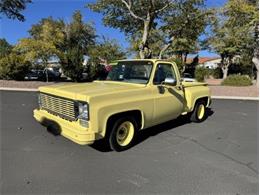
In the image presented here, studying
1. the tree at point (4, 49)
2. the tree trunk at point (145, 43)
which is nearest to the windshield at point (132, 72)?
the tree trunk at point (145, 43)

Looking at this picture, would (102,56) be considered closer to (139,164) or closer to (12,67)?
(12,67)

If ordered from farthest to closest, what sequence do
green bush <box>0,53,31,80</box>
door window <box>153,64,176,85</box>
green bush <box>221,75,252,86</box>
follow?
green bush <box>0,53,31,80</box> < green bush <box>221,75,252,86</box> < door window <box>153,64,176,85</box>

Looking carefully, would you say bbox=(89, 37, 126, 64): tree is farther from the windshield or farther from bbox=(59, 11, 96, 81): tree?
the windshield

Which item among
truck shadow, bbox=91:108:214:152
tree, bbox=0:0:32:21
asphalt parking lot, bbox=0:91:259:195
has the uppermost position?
tree, bbox=0:0:32:21

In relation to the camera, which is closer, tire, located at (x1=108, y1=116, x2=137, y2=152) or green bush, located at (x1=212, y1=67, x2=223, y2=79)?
tire, located at (x1=108, y1=116, x2=137, y2=152)

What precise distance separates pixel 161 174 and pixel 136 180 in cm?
45

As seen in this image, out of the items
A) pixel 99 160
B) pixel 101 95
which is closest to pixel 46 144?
pixel 99 160

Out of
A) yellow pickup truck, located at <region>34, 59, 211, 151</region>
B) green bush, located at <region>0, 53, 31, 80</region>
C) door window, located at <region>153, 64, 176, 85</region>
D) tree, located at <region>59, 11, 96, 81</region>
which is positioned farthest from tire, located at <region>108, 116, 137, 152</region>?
tree, located at <region>59, 11, 96, 81</region>

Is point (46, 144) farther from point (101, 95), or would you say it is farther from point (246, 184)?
point (246, 184)

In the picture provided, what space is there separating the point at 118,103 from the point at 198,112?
3744mm

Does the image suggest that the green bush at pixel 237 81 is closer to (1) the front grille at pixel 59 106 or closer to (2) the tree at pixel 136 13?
(2) the tree at pixel 136 13

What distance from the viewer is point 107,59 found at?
29922mm

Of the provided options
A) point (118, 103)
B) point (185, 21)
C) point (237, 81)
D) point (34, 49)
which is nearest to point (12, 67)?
point (34, 49)

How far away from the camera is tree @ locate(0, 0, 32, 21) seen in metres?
21.2
